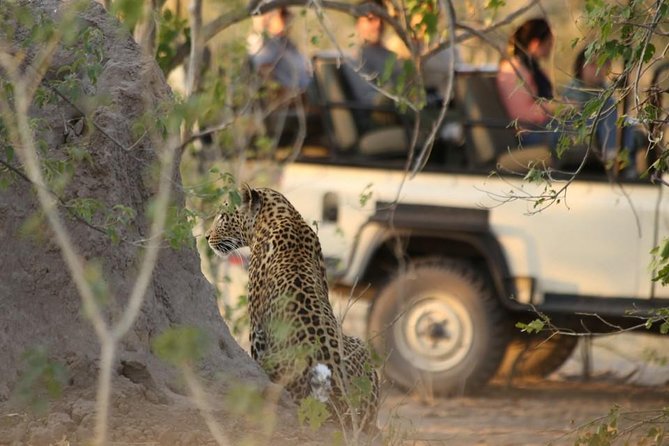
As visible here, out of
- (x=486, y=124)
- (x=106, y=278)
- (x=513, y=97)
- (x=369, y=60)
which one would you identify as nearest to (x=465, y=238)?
(x=486, y=124)

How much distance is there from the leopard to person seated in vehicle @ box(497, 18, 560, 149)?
2.58 metres

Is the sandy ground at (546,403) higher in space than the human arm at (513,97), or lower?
lower

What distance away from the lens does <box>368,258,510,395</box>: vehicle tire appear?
9.55m

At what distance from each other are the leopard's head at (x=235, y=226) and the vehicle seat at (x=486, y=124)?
242cm

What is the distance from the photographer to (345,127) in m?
9.92

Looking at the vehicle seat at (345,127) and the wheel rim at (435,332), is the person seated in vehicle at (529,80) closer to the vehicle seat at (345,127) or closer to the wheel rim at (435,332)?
the vehicle seat at (345,127)

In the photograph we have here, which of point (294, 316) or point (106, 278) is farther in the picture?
point (294, 316)

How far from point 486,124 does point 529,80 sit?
502 millimetres

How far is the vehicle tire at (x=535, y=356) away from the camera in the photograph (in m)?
9.88

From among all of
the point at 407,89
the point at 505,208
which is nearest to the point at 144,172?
the point at 407,89

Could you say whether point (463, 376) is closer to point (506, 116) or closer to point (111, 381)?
point (506, 116)

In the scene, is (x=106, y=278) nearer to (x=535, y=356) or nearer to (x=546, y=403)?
(x=546, y=403)

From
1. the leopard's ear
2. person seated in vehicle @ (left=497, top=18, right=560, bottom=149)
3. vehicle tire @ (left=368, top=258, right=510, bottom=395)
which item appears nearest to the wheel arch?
vehicle tire @ (left=368, top=258, right=510, bottom=395)

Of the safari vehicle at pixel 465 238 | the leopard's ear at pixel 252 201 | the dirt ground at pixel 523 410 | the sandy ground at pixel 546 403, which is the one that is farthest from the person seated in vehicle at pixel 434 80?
the dirt ground at pixel 523 410
